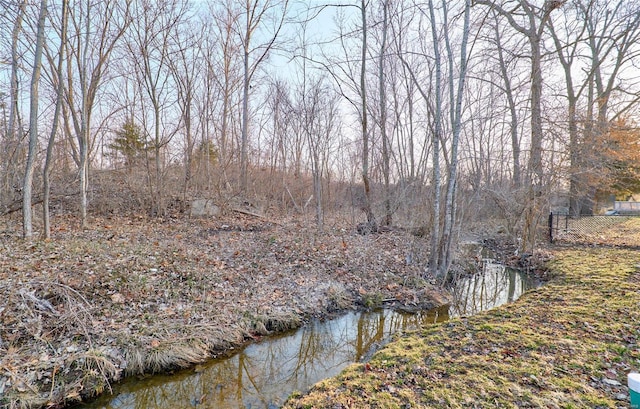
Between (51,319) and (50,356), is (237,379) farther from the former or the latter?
(51,319)

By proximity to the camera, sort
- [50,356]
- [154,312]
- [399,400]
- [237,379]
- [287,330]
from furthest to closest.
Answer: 1. [287,330]
2. [154,312]
3. [237,379]
4. [50,356]
5. [399,400]

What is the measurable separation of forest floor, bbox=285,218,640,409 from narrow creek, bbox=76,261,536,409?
711mm

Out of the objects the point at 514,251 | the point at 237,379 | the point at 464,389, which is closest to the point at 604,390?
the point at 464,389

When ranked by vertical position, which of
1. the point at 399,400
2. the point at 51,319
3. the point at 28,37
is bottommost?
the point at 399,400

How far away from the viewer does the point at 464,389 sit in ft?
9.66

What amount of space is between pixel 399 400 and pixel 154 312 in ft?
12.2

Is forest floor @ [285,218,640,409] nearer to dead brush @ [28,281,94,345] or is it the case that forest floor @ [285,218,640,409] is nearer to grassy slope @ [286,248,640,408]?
grassy slope @ [286,248,640,408]

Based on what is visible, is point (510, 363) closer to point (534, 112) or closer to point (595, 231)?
point (534, 112)

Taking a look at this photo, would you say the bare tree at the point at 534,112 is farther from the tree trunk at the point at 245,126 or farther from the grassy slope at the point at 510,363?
the tree trunk at the point at 245,126

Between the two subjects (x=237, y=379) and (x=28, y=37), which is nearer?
(x=237, y=379)

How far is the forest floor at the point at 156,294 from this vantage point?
3.59 m

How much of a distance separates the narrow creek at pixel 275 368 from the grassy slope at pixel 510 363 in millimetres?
741

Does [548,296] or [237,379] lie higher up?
[548,296]

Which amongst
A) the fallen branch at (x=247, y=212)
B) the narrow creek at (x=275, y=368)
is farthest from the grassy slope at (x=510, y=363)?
the fallen branch at (x=247, y=212)
